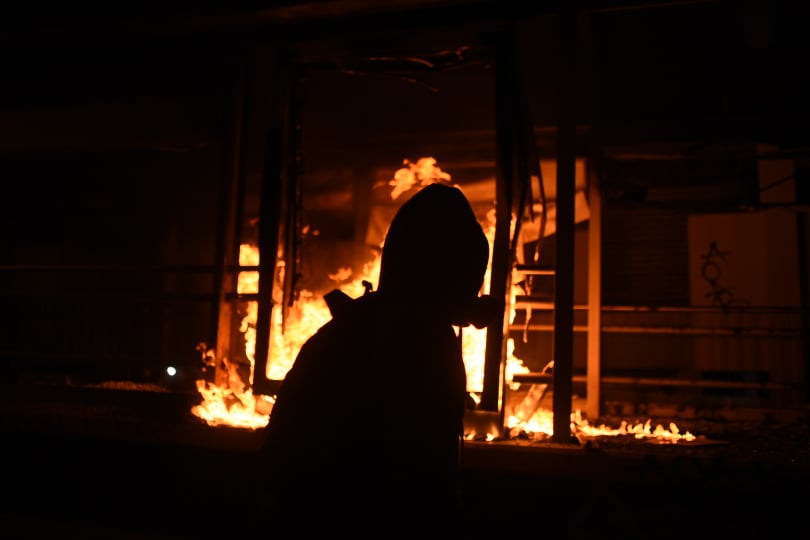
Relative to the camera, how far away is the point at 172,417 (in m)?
5.62

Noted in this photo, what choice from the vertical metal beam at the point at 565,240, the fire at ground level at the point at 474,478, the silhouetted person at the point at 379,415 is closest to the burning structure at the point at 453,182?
the vertical metal beam at the point at 565,240

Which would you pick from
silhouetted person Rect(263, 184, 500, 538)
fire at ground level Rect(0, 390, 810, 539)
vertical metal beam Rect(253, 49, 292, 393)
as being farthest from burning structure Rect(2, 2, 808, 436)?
silhouetted person Rect(263, 184, 500, 538)

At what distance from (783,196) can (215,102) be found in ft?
21.0

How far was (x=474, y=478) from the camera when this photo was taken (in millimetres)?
4480

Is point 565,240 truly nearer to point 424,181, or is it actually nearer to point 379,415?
point 424,181

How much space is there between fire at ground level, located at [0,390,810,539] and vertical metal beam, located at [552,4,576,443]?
0.34 m

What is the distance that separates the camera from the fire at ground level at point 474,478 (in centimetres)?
399

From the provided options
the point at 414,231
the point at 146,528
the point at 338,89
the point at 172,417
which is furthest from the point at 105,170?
the point at 414,231

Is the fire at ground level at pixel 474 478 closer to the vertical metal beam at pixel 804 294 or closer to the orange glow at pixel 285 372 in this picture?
the orange glow at pixel 285 372

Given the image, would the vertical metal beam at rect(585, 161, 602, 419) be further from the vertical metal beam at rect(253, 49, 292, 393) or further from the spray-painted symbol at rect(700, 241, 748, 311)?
the vertical metal beam at rect(253, 49, 292, 393)

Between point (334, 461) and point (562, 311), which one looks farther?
point (562, 311)

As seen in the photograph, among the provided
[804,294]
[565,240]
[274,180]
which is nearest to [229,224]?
[274,180]

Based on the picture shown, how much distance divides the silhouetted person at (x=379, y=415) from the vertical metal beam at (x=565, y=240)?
2668 mm

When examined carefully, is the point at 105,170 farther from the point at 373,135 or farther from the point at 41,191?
the point at 373,135
